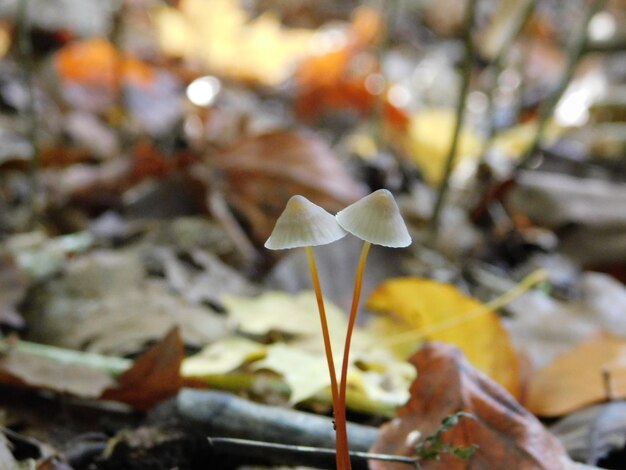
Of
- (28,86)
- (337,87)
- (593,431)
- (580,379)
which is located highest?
(337,87)

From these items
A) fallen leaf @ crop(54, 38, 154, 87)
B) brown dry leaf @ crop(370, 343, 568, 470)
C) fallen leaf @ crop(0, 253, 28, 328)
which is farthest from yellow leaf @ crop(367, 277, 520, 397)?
fallen leaf @ crop(54, 38, 154, 87)

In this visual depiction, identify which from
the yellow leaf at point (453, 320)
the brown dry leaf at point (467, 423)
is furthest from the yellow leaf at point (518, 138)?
the brown dry leaf at point (467, 423)

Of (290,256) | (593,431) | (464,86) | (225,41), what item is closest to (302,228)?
(593,431)

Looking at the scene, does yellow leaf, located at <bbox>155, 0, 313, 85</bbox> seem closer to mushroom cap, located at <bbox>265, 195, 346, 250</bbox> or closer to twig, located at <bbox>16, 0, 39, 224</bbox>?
twig, located at <bbox>16, 0, 39, 224</bbox>

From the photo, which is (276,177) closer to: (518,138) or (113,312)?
(113,312)

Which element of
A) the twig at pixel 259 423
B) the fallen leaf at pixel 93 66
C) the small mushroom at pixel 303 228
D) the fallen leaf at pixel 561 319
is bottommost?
the twig at pixel 259 423

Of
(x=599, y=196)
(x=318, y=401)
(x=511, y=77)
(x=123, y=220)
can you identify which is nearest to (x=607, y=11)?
(x=511, y=77)

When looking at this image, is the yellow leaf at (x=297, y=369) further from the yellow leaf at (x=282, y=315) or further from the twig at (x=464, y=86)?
the twig at (x=464, y=86)

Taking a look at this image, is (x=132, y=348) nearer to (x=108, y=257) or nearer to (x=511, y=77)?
(x=108, y=257)
